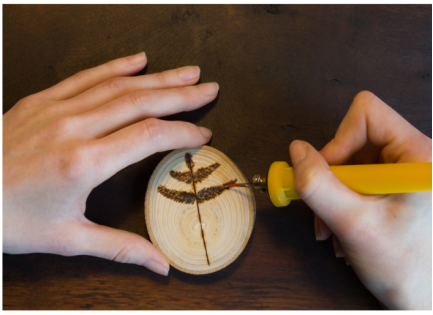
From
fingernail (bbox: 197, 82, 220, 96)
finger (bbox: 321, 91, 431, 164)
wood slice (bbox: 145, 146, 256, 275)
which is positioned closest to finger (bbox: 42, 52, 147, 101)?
fingernail (bbox: 197, 82, 220, 96)

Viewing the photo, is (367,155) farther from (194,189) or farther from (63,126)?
(63,126)

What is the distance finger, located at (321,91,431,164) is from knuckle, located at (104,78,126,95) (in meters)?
0.76

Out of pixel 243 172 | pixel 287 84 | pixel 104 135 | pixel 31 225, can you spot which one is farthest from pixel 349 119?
pixel 31 225

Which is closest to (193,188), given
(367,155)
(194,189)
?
(194,189)

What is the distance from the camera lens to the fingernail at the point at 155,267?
3.16 ft

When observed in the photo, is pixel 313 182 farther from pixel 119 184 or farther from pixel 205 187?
pixel 119 184

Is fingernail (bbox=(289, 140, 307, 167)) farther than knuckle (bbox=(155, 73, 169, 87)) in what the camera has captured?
No

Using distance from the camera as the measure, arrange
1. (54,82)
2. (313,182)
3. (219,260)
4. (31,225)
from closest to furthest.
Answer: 1. (313,182)
2. (31,225)
3. (219,260)
4. (54,82)

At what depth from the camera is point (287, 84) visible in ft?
3.71

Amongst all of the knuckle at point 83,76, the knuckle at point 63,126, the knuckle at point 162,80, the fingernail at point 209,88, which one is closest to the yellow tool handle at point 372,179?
the fingernail at point 209,88

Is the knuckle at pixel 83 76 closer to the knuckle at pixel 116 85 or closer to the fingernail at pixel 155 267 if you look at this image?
the knuckle at pixel 116 85

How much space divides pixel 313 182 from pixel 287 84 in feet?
1.71

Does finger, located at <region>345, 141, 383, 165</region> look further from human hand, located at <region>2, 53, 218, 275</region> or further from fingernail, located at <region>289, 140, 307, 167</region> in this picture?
human hand, located at <region>2, 53, 218, 275</region>

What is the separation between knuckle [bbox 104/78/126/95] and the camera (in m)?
1.01
